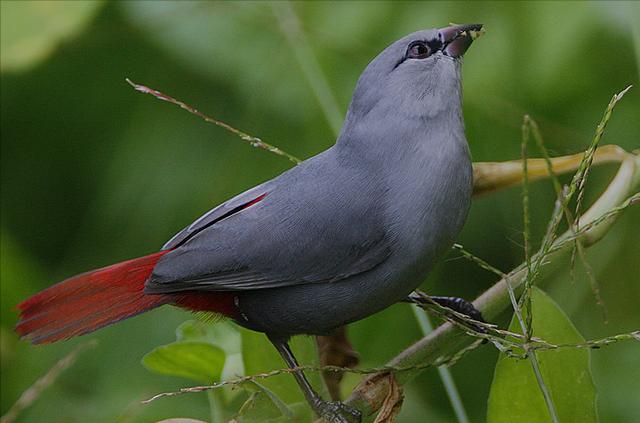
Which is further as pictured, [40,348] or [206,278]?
[40,348]

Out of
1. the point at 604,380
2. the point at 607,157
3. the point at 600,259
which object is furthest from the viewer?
the point at 600,259

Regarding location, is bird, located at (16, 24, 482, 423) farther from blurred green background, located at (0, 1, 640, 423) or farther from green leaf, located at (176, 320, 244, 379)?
blurred green background, located at (0, 1, 640, 423)

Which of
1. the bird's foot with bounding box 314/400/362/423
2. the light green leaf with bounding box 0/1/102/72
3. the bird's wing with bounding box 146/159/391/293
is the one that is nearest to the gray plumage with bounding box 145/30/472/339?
the bird's wing with bounding box 146/159/391/293

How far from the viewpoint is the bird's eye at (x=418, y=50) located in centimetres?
152

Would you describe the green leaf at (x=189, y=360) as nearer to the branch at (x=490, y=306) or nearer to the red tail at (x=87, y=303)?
the red tail at (x=87, y=303)

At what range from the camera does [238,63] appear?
2629 mm

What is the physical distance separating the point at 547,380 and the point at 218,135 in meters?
1.54

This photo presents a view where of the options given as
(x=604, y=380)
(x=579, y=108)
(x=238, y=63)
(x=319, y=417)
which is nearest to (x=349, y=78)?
(x=238, y=63)

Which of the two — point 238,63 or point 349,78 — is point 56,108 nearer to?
point 238,63

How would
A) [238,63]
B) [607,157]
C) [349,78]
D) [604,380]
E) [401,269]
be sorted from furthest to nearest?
[238,63], [349,78], [604,380], [607,157], [401,269]

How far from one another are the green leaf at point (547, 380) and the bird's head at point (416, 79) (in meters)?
0.35

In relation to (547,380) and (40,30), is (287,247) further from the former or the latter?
(40,30)

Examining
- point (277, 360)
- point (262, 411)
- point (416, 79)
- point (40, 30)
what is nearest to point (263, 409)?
point (262, 411)

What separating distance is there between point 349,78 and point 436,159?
1085mm
